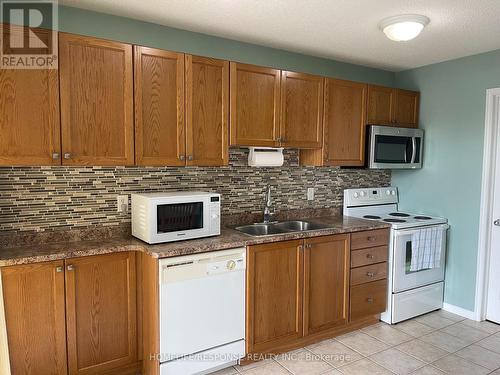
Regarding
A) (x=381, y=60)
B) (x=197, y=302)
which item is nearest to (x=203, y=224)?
(x=197, y=302)

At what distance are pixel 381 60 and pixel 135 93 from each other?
242 cm

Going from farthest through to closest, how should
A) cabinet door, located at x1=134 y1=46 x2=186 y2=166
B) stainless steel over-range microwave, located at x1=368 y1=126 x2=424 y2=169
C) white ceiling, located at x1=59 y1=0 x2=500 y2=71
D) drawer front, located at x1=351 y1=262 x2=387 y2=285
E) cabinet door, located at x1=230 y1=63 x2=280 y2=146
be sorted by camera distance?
stainless steel over-range microwave, located at x1=368 y1=126 x2=424 y2=169
drawer front, located at x1=351 y1=262 x2=387 y2=285
cabinet door, located at x1=230 y1=63 x2=280 y2=146
cabinet door, located at x1=134 y1=46 x2=186 y2=166
white ceiling, located at x1=59 y1=0 x2=500 y2=71

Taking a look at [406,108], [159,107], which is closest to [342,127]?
[406,108]

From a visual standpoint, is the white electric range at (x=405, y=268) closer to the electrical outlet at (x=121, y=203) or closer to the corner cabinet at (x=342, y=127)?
the corner cabinet at (x=342, y=127)

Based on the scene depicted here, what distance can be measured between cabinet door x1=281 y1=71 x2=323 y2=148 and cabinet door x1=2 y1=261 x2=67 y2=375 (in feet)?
6.24

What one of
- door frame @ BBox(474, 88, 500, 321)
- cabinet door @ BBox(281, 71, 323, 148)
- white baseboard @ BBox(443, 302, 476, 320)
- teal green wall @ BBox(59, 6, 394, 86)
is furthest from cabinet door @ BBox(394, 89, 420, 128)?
white baseboard @ BBox(443, 302, 476, 320)

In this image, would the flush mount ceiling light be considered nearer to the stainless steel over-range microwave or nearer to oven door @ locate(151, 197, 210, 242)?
the stainless steel over-range microwave

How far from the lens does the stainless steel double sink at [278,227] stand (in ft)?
9.95

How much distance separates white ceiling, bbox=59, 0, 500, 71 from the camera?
2.23m

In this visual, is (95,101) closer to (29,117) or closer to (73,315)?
(29,117)

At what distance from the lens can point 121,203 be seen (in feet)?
8.46

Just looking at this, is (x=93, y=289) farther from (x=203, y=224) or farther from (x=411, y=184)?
(x=411, y=184)

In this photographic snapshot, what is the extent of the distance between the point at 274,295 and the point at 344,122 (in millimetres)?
1658

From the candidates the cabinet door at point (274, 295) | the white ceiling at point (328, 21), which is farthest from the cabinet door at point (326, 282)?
the white ceiling at point (328, 21)
